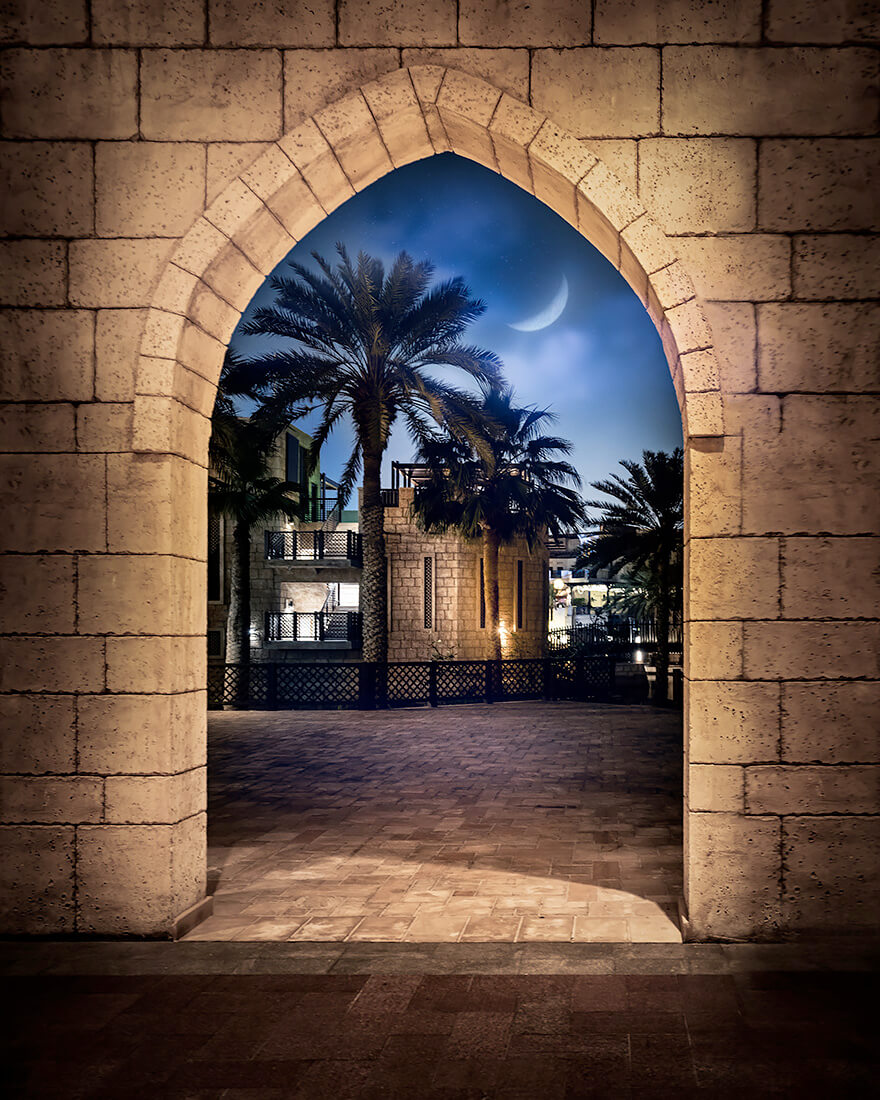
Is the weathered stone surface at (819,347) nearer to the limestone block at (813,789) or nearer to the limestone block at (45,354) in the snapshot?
the limestone block at (813,789)

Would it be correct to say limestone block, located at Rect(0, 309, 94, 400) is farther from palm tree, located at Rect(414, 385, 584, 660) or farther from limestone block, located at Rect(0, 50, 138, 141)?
palm tree, located at Rect(414, 385, 584, 660)

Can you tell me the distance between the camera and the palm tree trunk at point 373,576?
19422 millimetres

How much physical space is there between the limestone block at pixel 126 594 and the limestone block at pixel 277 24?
2646 millimetres

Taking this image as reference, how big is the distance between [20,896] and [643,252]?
4412mm

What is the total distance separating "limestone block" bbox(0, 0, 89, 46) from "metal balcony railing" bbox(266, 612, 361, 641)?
26.4 meters

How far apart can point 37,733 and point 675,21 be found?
4723 mm

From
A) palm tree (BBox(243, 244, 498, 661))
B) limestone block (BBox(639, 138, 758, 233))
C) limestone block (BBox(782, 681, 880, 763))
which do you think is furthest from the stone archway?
palm tree (BBox(243, 244, 498, 661))

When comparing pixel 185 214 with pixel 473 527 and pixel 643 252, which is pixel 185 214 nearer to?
pixel 643 252

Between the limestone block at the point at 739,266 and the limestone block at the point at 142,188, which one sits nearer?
the limestone block at the point at 739,266

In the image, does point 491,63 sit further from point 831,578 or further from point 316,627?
point 316,627

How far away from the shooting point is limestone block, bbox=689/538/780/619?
14.2ft

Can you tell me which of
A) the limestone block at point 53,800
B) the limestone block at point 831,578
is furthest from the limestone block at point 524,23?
the limestone block at point 53,800

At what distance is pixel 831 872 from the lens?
4223 mm

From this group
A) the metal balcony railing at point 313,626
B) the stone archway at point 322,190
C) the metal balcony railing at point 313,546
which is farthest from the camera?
the metal balcony railing at point 313,546
